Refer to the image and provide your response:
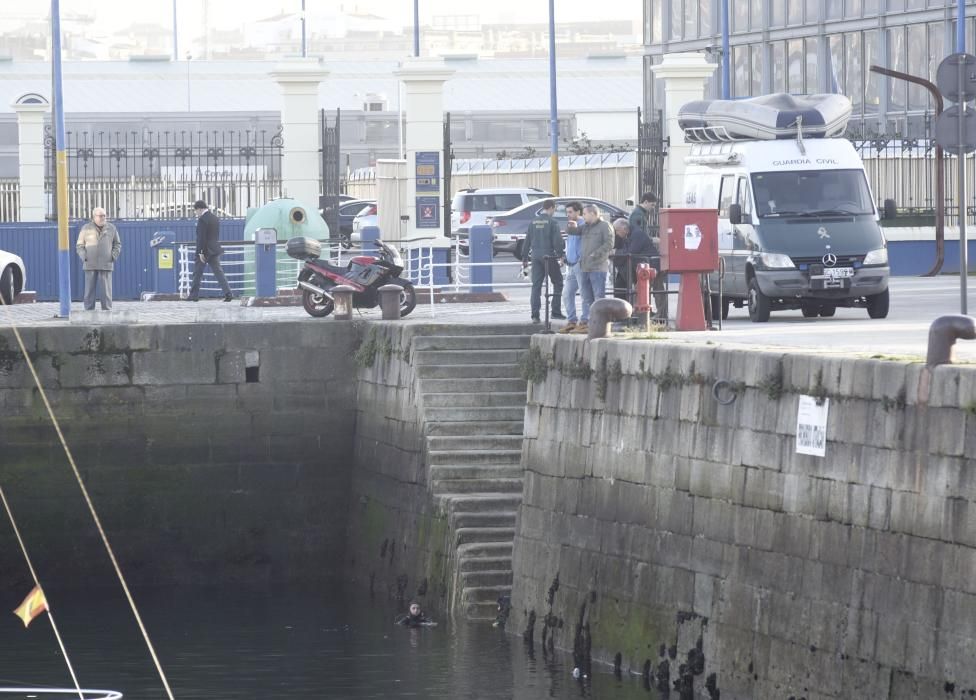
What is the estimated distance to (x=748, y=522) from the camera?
1448 centimetres

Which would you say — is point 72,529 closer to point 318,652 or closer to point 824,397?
point 318,652

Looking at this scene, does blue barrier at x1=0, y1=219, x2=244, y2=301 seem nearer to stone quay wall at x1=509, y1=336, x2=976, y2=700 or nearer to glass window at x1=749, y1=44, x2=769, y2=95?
stone quay wall at x1=509, y1=336, x2=976, y2=700

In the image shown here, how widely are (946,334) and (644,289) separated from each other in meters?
7.07

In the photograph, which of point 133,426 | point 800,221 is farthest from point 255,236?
point 800,221

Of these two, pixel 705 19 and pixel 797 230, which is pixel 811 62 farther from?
pixel 797 230

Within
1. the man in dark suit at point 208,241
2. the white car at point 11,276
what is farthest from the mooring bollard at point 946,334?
the white car at point 11,276

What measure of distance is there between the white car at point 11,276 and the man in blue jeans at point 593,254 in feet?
34.0

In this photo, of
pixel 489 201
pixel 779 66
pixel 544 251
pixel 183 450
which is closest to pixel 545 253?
pixel 544 251

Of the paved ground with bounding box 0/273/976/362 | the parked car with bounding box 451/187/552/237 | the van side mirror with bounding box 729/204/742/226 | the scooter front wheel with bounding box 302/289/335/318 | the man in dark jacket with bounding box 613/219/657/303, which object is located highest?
the parked car with bounding box 451/187/552/237

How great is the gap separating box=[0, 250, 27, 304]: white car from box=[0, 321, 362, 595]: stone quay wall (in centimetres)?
627

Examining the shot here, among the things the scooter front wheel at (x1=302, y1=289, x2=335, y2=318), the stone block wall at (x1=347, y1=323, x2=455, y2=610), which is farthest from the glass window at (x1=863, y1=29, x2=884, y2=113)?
the stone block wall at (x1=347, y1=323, x2=455, y2=610)

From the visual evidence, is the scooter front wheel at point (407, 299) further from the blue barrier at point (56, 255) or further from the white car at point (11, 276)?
the blue barrier at point (56, 255)

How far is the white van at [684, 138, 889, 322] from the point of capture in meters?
23.2

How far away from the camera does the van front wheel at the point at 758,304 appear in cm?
2331
